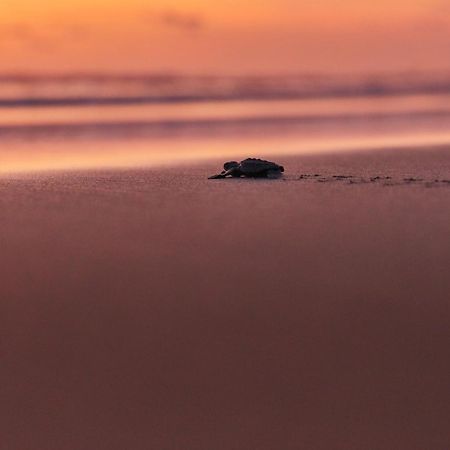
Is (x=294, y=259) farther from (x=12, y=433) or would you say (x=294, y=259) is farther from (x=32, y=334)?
(x=12, y=433)

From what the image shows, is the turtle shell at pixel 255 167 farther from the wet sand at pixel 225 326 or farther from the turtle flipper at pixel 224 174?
the wet sand at pixel 225 326

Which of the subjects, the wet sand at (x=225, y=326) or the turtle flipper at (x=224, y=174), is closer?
the wet sand at (x=225, y=326)

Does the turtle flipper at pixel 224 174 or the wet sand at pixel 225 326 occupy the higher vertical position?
the turtle flipper at pixel 224 174

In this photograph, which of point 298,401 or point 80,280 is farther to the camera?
point 80,280

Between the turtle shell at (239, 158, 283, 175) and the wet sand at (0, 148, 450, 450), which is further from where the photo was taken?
the turtle shell at (239, 158, 283, 175)

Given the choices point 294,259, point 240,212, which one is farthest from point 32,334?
point 240,212

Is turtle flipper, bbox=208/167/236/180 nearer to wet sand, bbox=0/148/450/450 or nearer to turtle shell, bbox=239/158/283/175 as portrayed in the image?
turtle shell, bbox=239/158/283/175

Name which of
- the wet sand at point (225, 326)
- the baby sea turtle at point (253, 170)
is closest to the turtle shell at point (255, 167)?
the baby sea turtle at point (253, 170)

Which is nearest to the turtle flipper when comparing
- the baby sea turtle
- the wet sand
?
the baby sea turtle
